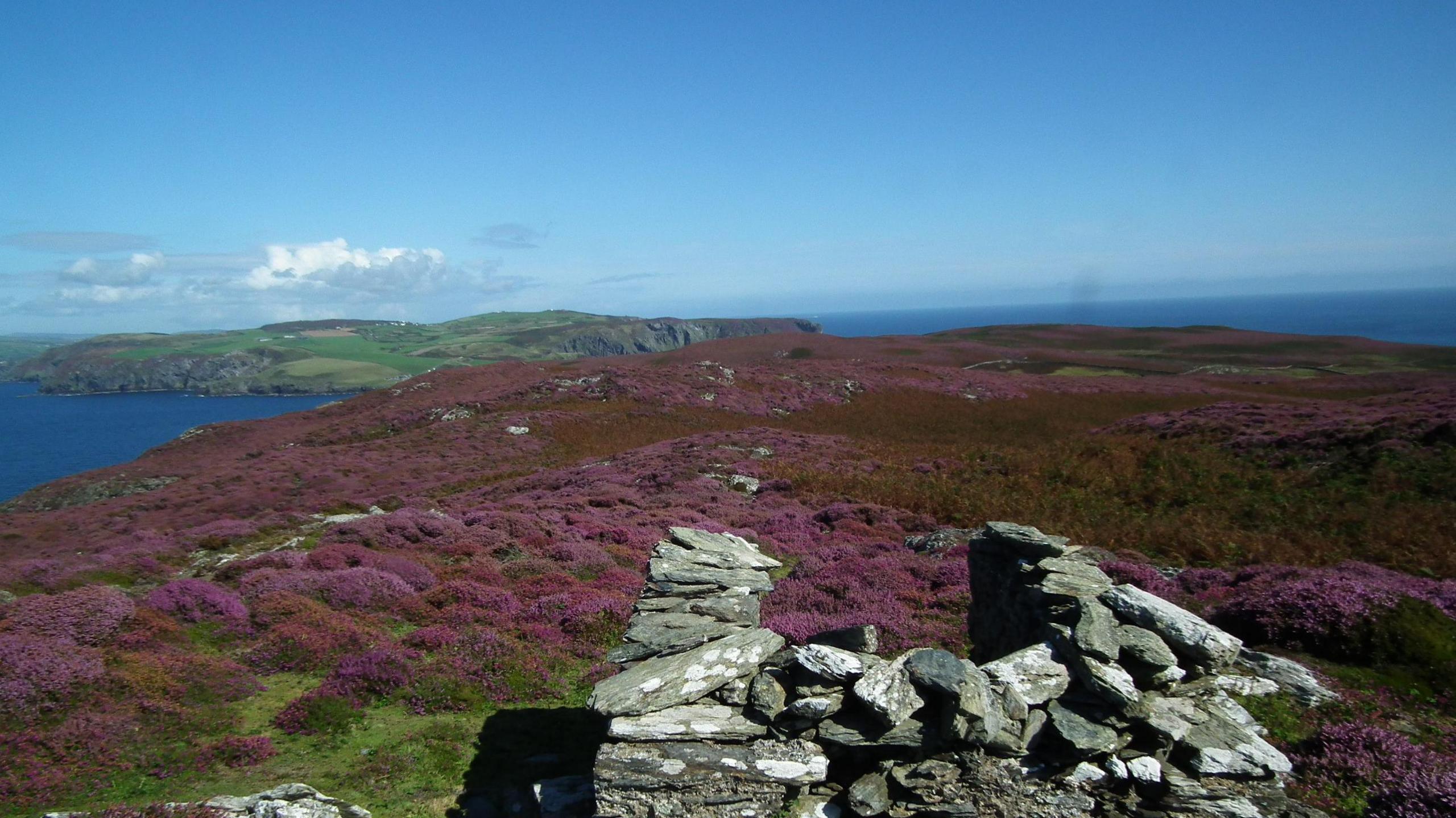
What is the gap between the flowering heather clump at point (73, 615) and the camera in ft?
35.3

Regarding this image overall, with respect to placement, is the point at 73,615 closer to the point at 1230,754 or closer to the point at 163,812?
the point at 163,812

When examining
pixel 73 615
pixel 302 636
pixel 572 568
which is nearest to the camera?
pixel 73 615

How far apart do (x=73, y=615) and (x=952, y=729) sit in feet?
47.4

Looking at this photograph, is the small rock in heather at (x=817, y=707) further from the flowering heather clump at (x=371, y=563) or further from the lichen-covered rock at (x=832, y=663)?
the flowering heather clump at (x=371, y=563)

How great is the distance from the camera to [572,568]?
1759 centimetres

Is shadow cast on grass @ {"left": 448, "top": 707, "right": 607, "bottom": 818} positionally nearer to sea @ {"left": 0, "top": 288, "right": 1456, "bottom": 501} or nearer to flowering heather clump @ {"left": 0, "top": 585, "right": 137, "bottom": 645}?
flowering heather clump @ {"left": 0, "top": 585, "right": 137, "bottom": 645}

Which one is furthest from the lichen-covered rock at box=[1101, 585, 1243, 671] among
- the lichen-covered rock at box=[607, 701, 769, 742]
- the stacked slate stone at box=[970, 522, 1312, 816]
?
the lichen-covered rock at box=[607, 701, 769, 742]

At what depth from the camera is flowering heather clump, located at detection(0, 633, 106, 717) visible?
8750 mm

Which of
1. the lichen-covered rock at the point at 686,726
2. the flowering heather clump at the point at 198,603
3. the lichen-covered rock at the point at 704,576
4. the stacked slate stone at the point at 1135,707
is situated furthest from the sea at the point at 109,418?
the stacked slate stone at the point at 1135,707

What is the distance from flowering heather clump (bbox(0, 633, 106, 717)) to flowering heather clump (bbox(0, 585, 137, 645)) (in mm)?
531

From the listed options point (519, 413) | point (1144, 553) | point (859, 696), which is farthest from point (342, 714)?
point (519, 413)

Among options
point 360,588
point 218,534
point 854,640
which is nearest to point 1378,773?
point 854,640

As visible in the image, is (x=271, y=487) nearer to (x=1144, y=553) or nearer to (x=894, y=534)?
(x=894, y=534)

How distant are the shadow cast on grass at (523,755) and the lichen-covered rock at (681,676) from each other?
0.70 m
